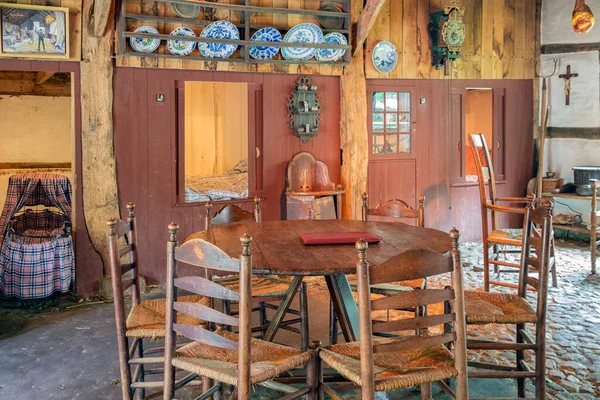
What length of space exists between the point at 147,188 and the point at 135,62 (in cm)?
113

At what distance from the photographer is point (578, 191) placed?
6625 millimetres

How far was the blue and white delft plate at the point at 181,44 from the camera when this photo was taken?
520 centimetres

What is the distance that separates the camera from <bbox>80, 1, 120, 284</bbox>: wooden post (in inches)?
195

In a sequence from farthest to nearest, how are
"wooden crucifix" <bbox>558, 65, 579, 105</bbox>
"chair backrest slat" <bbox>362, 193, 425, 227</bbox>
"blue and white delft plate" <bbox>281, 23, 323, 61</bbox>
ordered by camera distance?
"wooden crucifix" <bbox>558, 65, 579, 105</bbox> → "blue and white delft plate" <bbox>281, 23, 323, 61</bbox> → "chair backrest slat" <bbox>362, 193, 425, 227</bbox>

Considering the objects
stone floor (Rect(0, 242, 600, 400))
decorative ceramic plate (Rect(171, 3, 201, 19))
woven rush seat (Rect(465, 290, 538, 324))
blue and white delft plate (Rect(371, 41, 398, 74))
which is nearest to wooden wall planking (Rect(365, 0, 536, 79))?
blue and white delft plate (Rect(371, 41, 398, 74))

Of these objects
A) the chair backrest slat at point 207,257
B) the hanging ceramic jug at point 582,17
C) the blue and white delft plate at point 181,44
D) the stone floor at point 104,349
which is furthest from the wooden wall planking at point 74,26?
the hanging ceramic jug at point 582,17

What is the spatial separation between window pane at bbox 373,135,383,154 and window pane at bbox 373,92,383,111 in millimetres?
312

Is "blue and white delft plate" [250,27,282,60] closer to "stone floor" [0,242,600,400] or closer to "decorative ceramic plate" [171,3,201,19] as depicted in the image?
"decorative ceramic plate" [171,3,201,19]

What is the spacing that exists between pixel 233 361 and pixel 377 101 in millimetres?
4532

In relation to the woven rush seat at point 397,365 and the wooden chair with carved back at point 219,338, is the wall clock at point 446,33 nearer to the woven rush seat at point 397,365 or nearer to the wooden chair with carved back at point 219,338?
the woven rush seat at point 397,365

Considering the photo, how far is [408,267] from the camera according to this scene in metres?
2.13

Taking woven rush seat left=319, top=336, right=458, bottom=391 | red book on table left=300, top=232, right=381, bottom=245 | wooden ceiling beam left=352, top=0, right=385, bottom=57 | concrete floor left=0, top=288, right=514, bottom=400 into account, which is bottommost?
concrete floor left=0, top=288, right=514, bottom=400

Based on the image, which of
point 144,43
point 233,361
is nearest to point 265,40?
point 144,43

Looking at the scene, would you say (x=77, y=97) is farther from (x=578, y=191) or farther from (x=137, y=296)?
(x=578, y=191)
